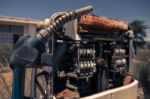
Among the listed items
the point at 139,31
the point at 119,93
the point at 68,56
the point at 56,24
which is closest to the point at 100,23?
the point at 68,56

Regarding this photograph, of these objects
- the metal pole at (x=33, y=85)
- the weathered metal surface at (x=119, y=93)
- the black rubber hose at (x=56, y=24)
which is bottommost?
the weathered metal surface at (x=119, y=93)

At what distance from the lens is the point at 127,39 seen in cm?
1162

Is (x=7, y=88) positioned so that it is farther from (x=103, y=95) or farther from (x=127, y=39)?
(x=103, y=95)

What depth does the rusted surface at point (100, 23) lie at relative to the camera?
25.8 feet

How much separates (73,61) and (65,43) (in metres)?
0.55

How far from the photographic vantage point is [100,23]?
8.71 m

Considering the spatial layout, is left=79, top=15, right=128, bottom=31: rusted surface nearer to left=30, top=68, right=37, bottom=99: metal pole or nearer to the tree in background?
left=30, top=68, right=37, bottom=99: metal pole

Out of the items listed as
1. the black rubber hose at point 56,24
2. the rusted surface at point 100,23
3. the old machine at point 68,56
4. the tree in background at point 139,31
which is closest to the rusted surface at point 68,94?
the old machine at point 68,56

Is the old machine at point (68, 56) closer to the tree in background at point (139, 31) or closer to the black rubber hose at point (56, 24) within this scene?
the black rubber hose at point (56, 24)

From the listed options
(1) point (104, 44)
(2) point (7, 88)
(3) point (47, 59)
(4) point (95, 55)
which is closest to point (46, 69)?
(3) point (47, 59)

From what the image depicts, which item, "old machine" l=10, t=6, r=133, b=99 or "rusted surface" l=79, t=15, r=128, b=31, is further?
"rusted surface" l=79, t=15, r=128, b=31

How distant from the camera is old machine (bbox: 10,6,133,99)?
6.73m

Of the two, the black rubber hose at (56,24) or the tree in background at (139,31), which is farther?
the tree in background at (139,31)

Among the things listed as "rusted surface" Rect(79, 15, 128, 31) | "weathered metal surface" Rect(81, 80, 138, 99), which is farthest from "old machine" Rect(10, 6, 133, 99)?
"weathered metal surface" Rect(81, 80, 138, 99)
